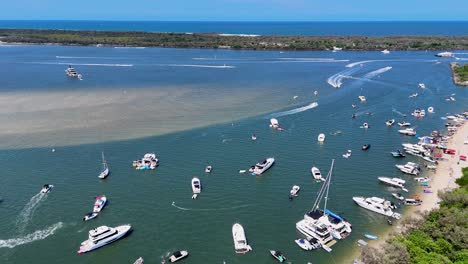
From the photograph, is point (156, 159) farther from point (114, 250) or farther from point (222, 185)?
point (114, 250)

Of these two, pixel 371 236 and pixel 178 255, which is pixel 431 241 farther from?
pixel 178 255

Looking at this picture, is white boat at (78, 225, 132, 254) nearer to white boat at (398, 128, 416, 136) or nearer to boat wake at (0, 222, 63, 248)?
boat wake at (0, 222, 63, 248)

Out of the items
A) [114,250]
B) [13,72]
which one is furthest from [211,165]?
[13,72]

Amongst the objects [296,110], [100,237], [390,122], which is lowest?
[100,237]

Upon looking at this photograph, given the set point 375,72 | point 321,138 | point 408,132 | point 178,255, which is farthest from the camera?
point 375,72

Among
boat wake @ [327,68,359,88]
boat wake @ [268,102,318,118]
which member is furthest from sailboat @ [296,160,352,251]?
boat wake @ [327,68,359,88]

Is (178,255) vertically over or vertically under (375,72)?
under

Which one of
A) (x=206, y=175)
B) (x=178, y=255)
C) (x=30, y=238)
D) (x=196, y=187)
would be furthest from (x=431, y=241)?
(x=30, y=238)
